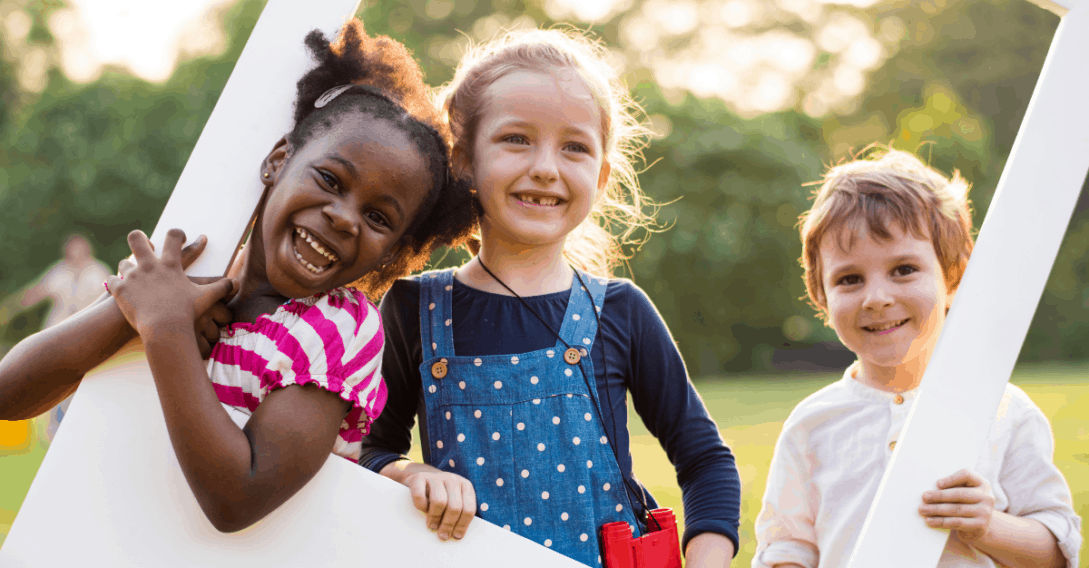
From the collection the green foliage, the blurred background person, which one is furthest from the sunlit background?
the blurred background person

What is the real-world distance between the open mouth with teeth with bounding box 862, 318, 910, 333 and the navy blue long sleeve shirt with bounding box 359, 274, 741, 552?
1.65ft

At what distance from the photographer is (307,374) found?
145cm

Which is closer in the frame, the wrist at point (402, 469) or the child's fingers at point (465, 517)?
the child's fingers at point (465, 517)

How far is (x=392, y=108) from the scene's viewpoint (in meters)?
1.67

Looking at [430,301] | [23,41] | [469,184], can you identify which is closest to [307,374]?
[430,301]

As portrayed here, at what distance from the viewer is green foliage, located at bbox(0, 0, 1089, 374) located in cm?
1346

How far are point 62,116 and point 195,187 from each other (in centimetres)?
1652

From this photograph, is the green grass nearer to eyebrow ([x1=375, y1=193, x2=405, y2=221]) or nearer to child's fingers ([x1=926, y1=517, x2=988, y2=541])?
child's fingers ([x1=926, y1=517, x2=988, y2=541])

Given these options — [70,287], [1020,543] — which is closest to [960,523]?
[1020,543]

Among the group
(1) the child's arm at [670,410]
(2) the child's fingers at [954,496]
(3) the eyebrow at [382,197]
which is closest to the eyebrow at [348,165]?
(3) the eyebrow at [382,197]

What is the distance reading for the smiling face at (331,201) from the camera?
1.55m

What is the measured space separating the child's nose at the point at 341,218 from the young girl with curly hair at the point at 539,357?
0.41 metres

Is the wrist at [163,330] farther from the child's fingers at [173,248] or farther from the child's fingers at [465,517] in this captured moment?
the child's fingers at [465,517]

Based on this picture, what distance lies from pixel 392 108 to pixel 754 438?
6.33 metres
